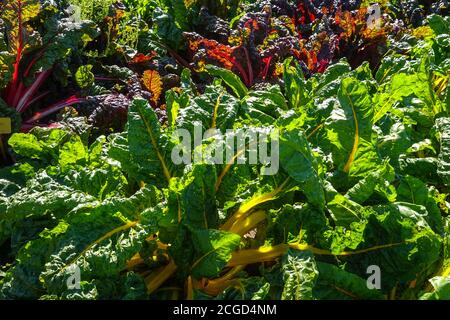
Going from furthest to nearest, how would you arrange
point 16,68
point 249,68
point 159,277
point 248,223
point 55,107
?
point 249,68 < point 55,107 < point 16,68 < point 248,223 < point 159,277

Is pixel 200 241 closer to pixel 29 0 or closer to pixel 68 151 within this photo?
pixel 68 151

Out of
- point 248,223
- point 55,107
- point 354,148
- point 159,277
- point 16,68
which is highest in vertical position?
point 16,68

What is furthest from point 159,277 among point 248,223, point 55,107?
point 55,107

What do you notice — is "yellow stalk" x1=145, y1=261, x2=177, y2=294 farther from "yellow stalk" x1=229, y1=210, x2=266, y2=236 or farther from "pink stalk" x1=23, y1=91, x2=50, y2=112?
"pink stalk" x1=23, y1=91, x2=50, y2=112

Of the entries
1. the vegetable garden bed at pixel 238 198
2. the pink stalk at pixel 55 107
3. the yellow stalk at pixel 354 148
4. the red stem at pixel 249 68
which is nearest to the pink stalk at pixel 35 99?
the pink stalk at pixel 55 107

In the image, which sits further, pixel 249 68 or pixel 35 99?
pixel 249 68

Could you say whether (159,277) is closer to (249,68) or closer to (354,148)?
(354,148)

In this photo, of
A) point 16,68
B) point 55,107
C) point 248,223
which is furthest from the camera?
point 55,107

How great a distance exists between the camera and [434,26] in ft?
12.1

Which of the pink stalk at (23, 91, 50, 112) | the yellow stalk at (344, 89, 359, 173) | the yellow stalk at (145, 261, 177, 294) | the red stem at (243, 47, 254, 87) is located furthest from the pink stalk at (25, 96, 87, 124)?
the yellow stalk at (344, 89, 359, 173)

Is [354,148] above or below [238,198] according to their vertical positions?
above

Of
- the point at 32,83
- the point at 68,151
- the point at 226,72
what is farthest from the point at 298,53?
the point at 68,151

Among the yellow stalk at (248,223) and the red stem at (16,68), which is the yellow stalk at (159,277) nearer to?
the yellow stalk at (248,223)

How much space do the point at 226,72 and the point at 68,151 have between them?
1.06 metres
